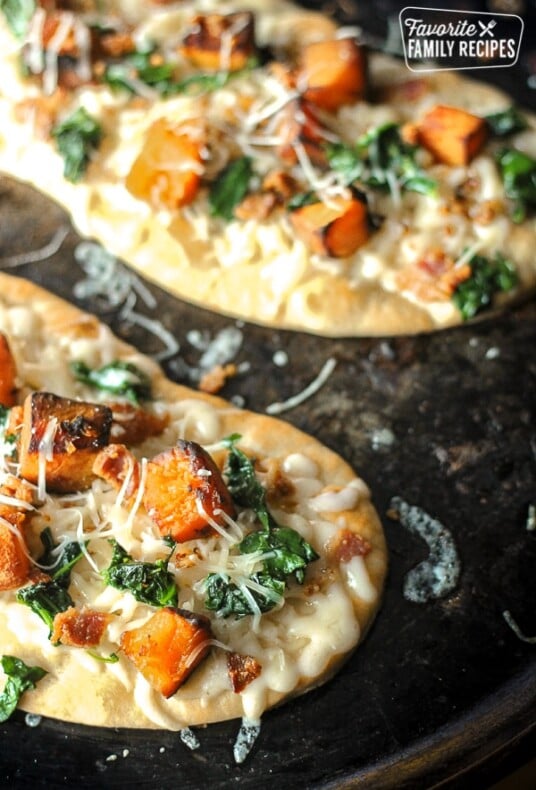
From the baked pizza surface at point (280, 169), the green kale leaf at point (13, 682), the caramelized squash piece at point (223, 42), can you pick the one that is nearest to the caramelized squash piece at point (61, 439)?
the green kale leaf at point (13, 682)

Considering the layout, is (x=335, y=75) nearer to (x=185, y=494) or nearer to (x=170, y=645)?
(x=185, y=494)

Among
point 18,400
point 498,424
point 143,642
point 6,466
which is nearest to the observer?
point 143,642

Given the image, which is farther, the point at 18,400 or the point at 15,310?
the point at 15,310

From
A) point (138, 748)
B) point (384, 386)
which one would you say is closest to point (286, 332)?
point (384, 386)

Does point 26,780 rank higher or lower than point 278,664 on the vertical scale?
lower

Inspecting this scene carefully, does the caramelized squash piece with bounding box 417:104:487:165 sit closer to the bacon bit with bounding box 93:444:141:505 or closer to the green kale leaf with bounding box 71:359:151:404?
the green kale leaf with bounding box 71:359:151:404

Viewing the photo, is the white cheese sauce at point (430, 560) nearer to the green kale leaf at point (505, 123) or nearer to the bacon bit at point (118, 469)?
the bacon bit at point (118, 469)

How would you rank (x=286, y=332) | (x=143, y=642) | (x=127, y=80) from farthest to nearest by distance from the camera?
(x=127, y=80) → (x=286, y=332) → (x=143, y=642)

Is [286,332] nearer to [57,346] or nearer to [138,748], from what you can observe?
[57,346]
